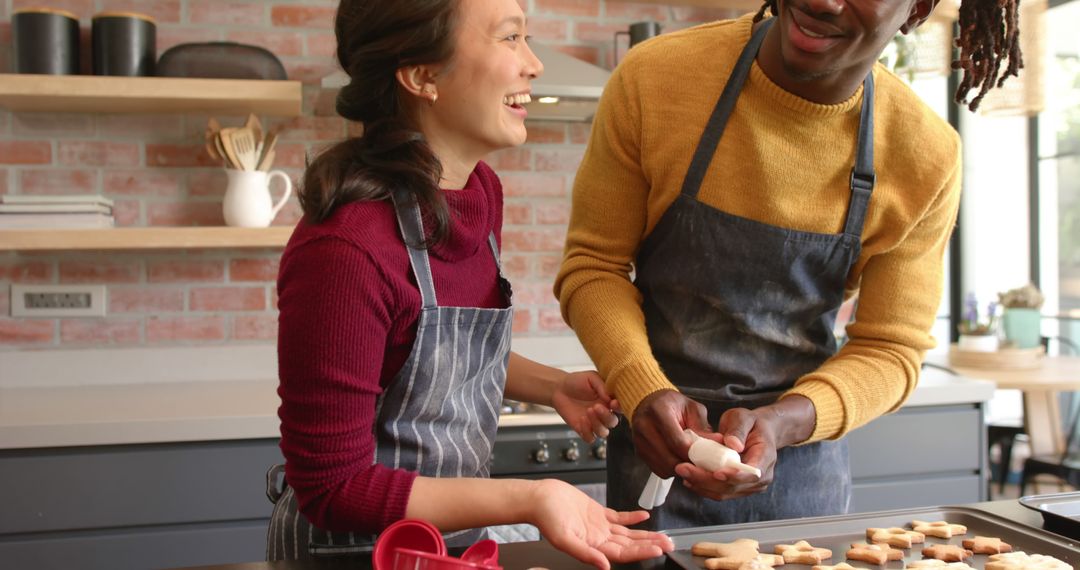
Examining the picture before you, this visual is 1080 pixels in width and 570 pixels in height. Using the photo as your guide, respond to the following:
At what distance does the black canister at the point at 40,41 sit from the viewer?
2.27 m

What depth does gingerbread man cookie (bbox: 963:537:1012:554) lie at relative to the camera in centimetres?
97

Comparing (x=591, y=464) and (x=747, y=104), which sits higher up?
(x=747, y=104)

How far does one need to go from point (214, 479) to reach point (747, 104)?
132cm

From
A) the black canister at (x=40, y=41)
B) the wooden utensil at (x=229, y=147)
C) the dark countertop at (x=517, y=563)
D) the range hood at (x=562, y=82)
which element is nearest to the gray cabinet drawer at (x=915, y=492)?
the range hood at (x=562, y=82)

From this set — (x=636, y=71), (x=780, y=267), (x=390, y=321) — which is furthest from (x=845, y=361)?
(x=390, y=321)

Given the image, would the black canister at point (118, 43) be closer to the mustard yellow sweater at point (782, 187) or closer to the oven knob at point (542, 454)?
the oven knob at point (542, 454)

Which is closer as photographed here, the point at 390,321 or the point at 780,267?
the point at 390,321

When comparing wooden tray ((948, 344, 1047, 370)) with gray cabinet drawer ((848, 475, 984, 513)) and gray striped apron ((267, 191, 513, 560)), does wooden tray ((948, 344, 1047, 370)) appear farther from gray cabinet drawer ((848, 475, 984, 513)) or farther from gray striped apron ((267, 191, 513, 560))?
gray striped apron ((267, 191, 513, 560))

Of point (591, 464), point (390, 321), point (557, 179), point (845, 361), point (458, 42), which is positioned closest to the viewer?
point (390, 321)

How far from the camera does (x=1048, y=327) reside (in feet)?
13.6

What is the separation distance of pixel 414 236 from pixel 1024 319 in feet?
9.01

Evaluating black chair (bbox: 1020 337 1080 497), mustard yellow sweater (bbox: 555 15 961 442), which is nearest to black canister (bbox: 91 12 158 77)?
mustard yellow sweater (bbox: 555 15 961 442)

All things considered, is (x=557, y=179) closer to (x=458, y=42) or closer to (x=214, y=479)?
(x=214, y=479)

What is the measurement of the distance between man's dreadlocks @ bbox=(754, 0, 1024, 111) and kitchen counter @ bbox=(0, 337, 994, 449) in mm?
1137
